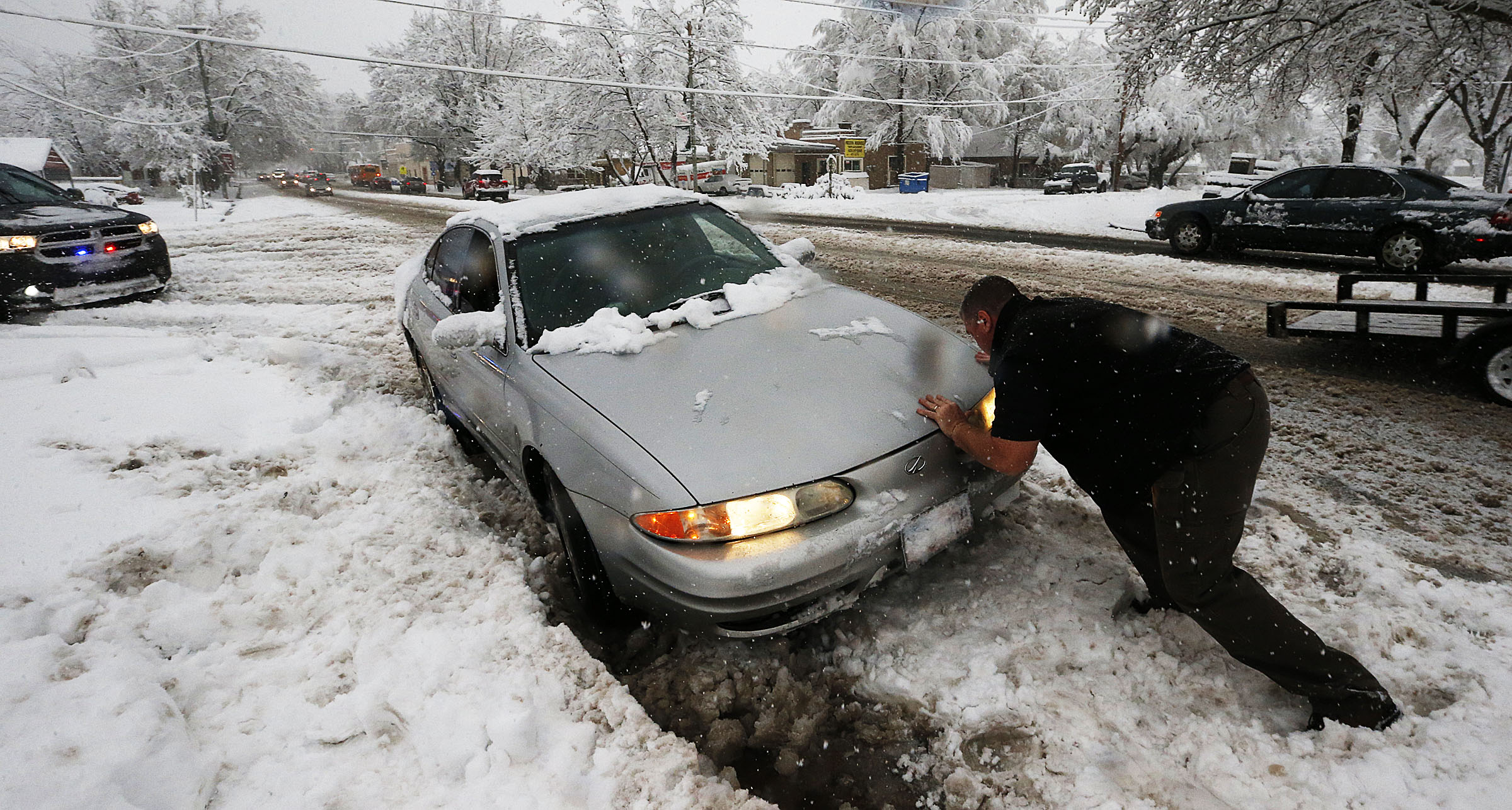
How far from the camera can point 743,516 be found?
2275 mm

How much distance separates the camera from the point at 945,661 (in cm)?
258

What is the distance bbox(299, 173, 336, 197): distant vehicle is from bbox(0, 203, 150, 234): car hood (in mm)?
40153

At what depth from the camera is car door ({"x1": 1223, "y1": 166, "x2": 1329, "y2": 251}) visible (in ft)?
34.4

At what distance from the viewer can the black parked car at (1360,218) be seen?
922cm

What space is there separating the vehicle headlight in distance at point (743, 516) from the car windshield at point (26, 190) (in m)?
10.5

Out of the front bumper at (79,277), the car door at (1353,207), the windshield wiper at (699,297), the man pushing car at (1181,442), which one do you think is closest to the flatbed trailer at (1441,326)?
the man pushing car at (1181,442)

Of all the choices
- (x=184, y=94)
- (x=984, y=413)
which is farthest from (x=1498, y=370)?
(x=184, y=94)

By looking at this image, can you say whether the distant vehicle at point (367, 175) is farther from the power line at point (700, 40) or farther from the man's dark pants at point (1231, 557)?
the man's dark pants at point (1231, 557)

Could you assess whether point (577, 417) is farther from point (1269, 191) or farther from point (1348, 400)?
point (1269, 191)

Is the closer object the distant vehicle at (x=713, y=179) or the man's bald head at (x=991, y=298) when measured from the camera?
the man's bald head at (x=991, y=298)

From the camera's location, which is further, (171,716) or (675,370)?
(675,370)

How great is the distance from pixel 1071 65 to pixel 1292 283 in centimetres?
3816

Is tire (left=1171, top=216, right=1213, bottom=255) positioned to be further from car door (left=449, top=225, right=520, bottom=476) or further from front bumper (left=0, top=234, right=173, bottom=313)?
front bumper (left=0, top=234, right=173, bottom=313)

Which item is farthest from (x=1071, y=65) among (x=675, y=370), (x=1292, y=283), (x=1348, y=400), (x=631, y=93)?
(x=675, y=370)
